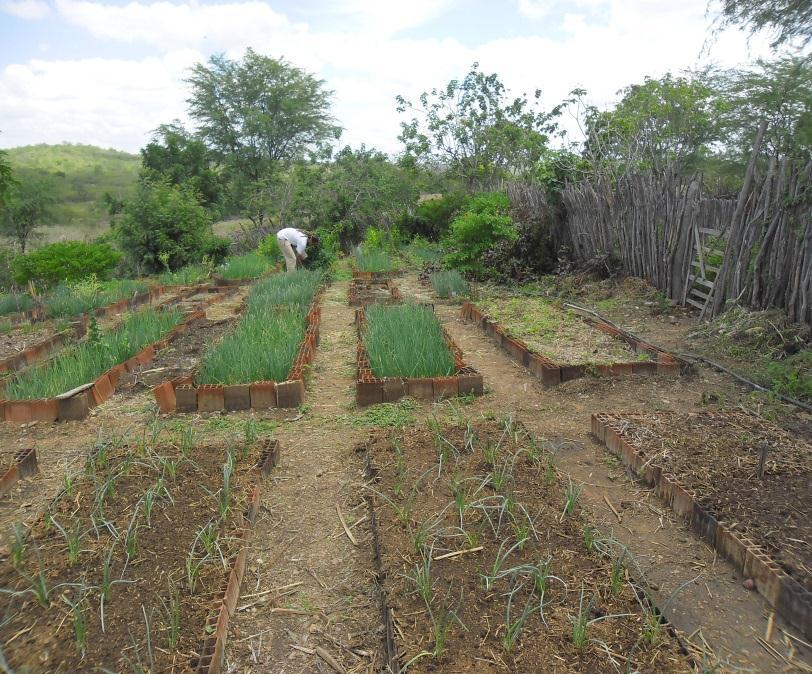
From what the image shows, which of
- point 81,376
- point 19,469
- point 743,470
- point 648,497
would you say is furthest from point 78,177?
point 743,470

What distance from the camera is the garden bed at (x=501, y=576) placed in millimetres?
1945

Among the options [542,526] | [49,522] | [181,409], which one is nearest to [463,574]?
[542,526]

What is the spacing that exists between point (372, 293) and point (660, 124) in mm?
8385

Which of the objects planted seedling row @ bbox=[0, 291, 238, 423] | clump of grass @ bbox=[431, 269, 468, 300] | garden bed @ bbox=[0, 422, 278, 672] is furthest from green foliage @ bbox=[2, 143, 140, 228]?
garden bed @ bbox=[0, 422, 278, 672]

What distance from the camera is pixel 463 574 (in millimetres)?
2369

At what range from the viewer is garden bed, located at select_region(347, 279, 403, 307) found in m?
8.81

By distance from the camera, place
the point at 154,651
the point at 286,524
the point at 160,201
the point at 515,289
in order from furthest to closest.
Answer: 1. the point at 160,201
2. the point at 515,289
3. the point at 286,524
4. the point at 154,651

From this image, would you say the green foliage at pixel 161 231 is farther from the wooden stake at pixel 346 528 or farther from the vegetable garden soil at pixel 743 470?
the vegetable garden soil at pixel 743 470

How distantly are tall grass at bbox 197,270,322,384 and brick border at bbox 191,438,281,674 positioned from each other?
60.2 inches

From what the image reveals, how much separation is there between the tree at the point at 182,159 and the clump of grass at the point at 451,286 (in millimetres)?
18393

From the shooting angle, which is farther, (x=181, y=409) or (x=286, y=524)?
(x=181, y=409)

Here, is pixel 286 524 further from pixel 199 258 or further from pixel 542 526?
pixel 199 258

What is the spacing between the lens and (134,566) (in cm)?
242

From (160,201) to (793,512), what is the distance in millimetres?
14440
